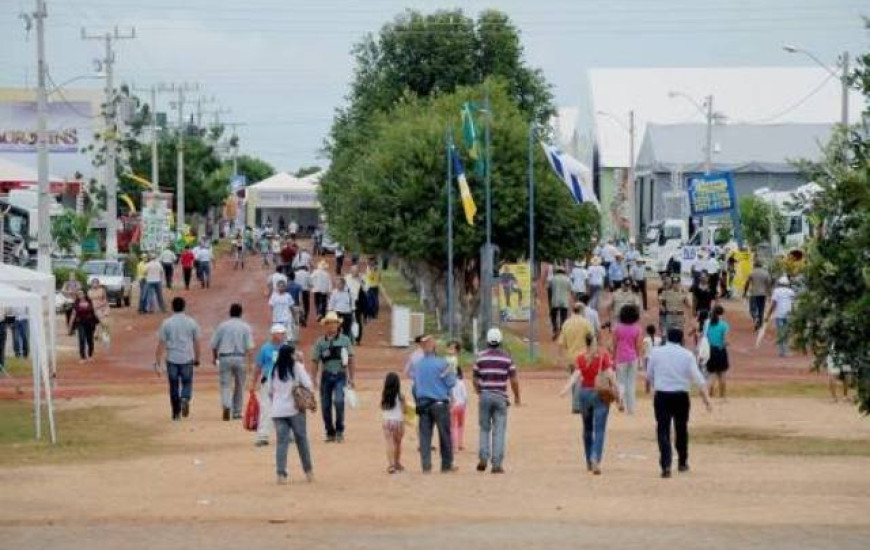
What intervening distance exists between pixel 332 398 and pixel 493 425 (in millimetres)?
4012

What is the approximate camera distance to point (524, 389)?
122 feet

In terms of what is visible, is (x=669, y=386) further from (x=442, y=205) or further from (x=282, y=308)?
(x=442, y=205)

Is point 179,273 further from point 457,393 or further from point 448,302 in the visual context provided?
point 457,393

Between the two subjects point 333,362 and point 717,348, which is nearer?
point 333,362

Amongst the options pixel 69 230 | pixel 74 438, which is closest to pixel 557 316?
pixel 74 438

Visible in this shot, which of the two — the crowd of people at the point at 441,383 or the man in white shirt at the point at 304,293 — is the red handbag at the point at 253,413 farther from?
the man in white shirt at the point at 304,293

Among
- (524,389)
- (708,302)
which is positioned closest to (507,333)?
(708,302)

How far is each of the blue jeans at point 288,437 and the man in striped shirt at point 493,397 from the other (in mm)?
2119

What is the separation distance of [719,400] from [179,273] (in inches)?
1871

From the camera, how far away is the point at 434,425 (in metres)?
23.7

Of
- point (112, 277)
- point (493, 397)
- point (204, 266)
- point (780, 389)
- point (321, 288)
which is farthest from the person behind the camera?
point (204, 266)

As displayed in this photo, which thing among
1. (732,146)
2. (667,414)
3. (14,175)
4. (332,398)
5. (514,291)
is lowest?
(332,398)

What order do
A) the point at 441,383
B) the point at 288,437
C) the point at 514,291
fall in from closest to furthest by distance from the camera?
1. the point at 288,437
2. the point at 441,383
3. the point at 514,291

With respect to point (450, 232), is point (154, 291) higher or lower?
lower
